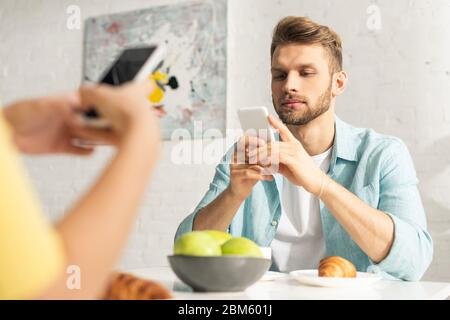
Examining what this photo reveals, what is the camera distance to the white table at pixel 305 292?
0.95 meters

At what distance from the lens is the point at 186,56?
303 centimetres

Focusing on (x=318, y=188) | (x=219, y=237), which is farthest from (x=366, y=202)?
(x=219, y=237)

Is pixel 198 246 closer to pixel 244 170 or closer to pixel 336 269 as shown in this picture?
pixel 336 269

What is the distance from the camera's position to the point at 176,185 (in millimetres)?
2998

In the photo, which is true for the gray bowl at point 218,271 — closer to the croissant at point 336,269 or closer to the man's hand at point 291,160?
the croissant at point 336,269

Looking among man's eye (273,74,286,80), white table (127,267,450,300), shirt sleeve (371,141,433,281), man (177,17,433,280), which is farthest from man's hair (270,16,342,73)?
white table (127,267,450,300)

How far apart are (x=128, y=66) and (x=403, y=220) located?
115cm

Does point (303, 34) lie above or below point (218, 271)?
above

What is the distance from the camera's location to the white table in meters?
0.95

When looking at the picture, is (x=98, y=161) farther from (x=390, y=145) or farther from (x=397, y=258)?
(x=397, y=258)

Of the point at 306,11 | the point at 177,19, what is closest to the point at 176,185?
the point at 177,19

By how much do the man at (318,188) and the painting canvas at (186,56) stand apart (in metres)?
1.00

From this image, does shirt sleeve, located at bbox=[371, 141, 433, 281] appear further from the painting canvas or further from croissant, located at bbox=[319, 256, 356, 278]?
the painting canvas

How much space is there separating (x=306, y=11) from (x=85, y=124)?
7.58 feet
